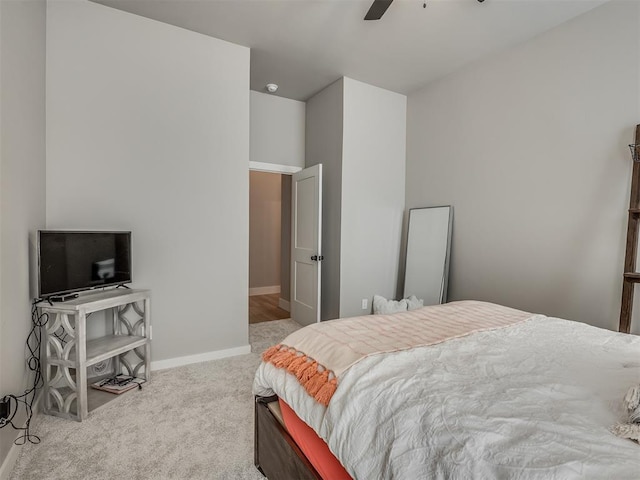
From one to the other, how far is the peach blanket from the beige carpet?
0.73 metres

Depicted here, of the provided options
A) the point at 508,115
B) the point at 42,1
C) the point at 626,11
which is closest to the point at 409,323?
the point at 508,115

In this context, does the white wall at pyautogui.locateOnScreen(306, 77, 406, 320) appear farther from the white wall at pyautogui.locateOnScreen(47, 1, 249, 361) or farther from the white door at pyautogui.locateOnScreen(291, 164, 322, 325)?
the white wall at pyautogui.locateOnScreen(47, 1, 249, 361)

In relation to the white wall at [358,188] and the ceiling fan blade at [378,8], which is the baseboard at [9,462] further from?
the ceiling fan blade at [378,8]

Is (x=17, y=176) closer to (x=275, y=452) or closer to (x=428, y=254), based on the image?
(x=275, y=452)

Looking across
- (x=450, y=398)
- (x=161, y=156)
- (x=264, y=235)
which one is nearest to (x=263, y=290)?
(x=264, y=235)

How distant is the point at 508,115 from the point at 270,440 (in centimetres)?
319

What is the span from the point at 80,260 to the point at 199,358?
4.26 feet

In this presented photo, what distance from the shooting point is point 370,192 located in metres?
3.90

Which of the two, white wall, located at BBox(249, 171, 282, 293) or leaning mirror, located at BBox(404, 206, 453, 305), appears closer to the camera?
leaning mirror, located at BBox(404, 206, 453, 305)

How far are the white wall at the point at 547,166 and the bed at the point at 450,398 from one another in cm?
112

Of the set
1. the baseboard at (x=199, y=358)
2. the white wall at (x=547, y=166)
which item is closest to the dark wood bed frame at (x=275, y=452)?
the baseboard at (x=199, y=358)

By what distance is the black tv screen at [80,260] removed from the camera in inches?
81.1

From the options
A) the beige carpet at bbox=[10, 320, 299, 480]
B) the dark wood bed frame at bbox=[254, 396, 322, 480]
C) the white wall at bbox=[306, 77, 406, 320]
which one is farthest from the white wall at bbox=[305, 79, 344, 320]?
the dark wood bed frame at bbox=[254, 396, 322, 480]

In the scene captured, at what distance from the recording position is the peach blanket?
1191 millimetres
